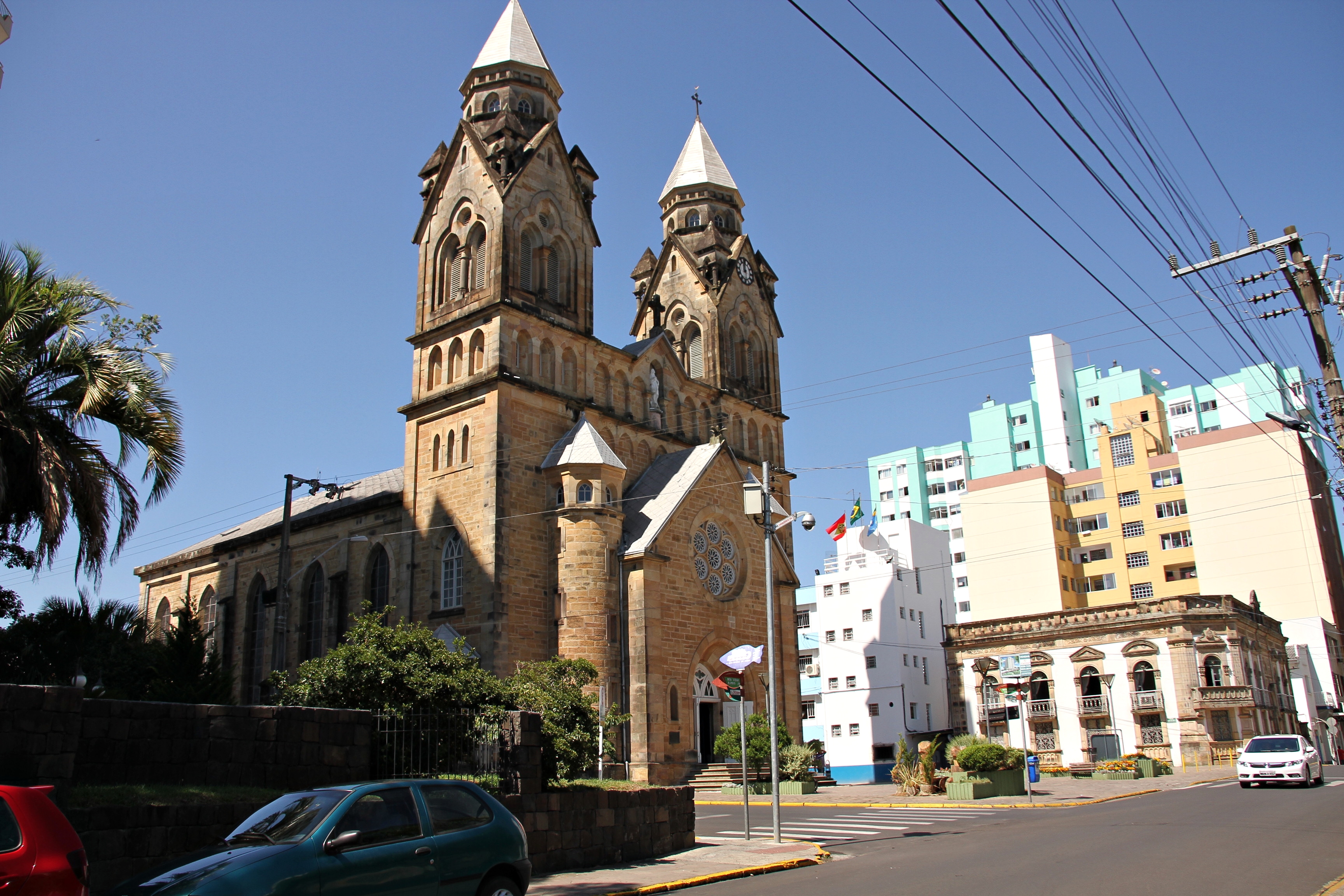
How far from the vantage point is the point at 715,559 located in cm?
3447

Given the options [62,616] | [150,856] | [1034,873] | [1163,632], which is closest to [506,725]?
[150,856]

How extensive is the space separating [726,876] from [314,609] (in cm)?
2886

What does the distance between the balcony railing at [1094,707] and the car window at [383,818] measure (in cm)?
4135

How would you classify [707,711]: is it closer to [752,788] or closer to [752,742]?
[752,742]

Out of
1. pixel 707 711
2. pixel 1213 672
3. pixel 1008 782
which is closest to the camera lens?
pixel 1008 782

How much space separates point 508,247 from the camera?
3466 cm

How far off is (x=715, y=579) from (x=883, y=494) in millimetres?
59999

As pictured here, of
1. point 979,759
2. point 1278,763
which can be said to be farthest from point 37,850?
point 1278,763

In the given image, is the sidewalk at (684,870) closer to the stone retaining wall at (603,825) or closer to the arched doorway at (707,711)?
the stone retaining wall at (603,825)

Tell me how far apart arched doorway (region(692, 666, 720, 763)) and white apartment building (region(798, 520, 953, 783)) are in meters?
24.0

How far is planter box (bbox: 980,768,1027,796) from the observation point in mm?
26828

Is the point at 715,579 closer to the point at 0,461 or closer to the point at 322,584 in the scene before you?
the point at 322,584

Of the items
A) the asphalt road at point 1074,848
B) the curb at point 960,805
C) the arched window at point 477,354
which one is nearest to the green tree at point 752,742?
the curb at point 960,805

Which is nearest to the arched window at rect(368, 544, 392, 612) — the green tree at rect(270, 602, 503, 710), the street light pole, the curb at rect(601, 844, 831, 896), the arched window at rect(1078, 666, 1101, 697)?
the green tree at rect(270, 602, 503, 710)
